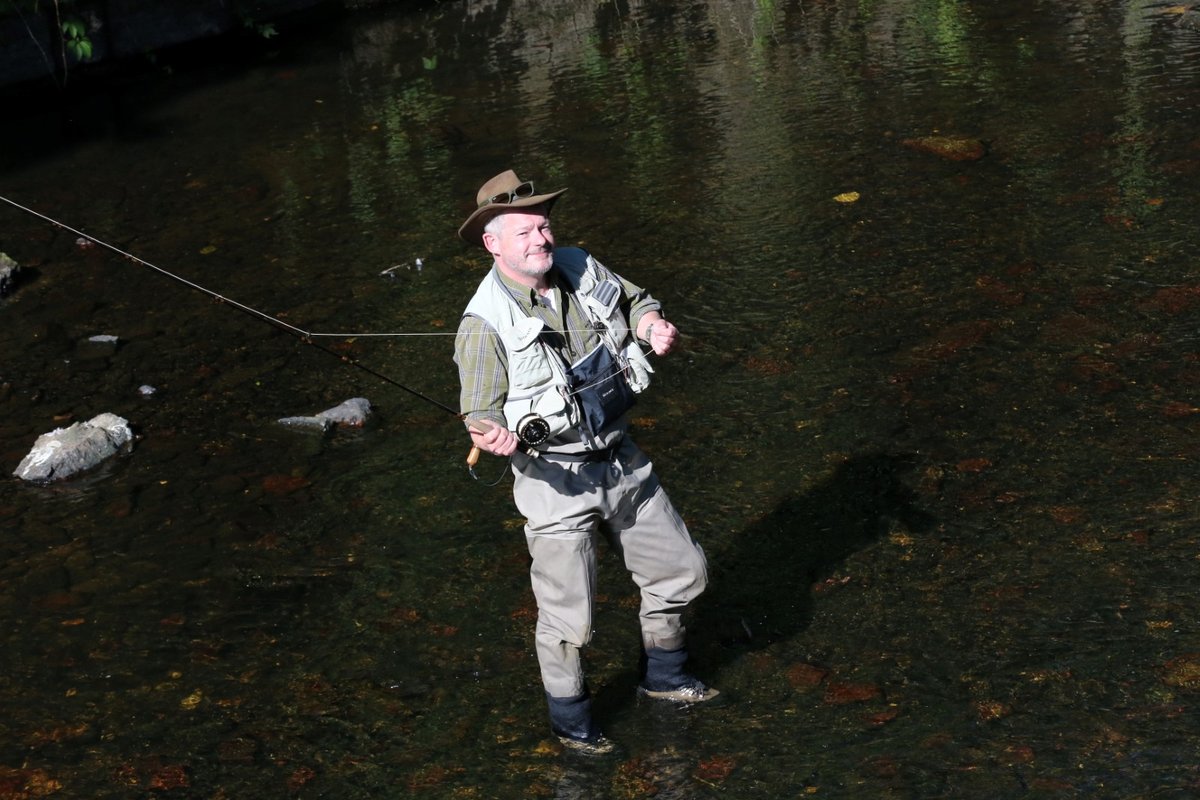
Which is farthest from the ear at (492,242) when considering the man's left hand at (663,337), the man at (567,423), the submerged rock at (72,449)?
the submerged rock at (72,449)

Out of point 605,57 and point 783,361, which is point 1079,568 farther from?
point 605,57

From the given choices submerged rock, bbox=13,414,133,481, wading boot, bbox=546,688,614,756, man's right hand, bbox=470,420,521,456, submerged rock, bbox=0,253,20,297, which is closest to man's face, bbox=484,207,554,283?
man's right hand, bbox=470,420,521,456

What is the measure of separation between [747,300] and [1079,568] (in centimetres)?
283

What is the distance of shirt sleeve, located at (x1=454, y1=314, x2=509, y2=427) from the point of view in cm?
405

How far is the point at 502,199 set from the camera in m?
4.12

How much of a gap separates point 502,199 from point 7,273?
219 inches

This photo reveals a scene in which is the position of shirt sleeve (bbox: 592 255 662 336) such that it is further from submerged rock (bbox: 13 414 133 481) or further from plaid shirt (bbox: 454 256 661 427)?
submerged rock (bbox: 13 414 133 481)

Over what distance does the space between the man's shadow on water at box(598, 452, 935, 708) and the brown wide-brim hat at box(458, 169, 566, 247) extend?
1.62 metres

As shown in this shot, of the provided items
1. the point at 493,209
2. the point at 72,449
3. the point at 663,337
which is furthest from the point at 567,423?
the point at 72,449

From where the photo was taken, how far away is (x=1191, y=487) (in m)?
5.23

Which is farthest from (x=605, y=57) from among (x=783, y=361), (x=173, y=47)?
(x=783, y=361)

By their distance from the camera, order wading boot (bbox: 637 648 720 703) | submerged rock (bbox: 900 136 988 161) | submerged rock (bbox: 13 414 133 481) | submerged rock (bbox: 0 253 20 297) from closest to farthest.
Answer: wading boot (bbox: 637 648 720 703) < submerged rock (bbox: 13 414 133 481) < submerged rock (bbox: 0 253 20 297) < submerged rock (bbox: 900 136 988 161)

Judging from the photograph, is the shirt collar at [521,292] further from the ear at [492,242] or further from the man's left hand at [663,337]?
the man's left hand at [663,337]

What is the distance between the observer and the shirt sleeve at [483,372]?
13.3 ft
